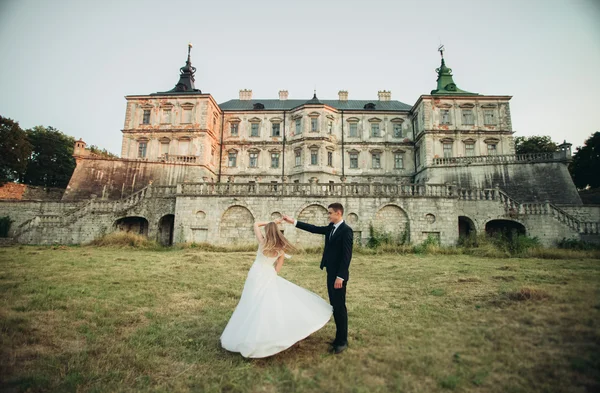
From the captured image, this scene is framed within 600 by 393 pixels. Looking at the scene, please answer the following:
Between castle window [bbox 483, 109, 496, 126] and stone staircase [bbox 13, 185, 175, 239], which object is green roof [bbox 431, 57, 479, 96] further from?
stone staircase [bbox 13, 185, 175, 239]

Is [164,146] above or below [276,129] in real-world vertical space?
below

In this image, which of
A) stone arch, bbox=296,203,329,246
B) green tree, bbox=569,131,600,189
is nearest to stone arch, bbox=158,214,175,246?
stone arch, bbox=296,203,329,246

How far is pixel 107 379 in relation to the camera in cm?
365

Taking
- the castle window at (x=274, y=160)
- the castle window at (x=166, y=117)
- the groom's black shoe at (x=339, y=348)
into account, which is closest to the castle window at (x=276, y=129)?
the castle window at (x=274, y=160)

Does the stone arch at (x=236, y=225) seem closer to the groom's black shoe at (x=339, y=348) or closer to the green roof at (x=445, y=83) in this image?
the groom's black shoe at (x=339, y=348)

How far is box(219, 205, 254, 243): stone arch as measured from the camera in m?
19.2

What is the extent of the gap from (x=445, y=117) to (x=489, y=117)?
186 inches

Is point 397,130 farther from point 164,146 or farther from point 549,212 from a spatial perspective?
point 164,146

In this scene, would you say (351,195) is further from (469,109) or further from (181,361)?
(469,109)

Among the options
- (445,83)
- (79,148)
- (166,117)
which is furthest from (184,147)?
(445,83)

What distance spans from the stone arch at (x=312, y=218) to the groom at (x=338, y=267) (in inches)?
556

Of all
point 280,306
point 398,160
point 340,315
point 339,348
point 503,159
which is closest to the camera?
point 280,306

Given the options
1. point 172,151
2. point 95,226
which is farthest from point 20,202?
point 172,151

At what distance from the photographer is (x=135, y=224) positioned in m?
21.3
